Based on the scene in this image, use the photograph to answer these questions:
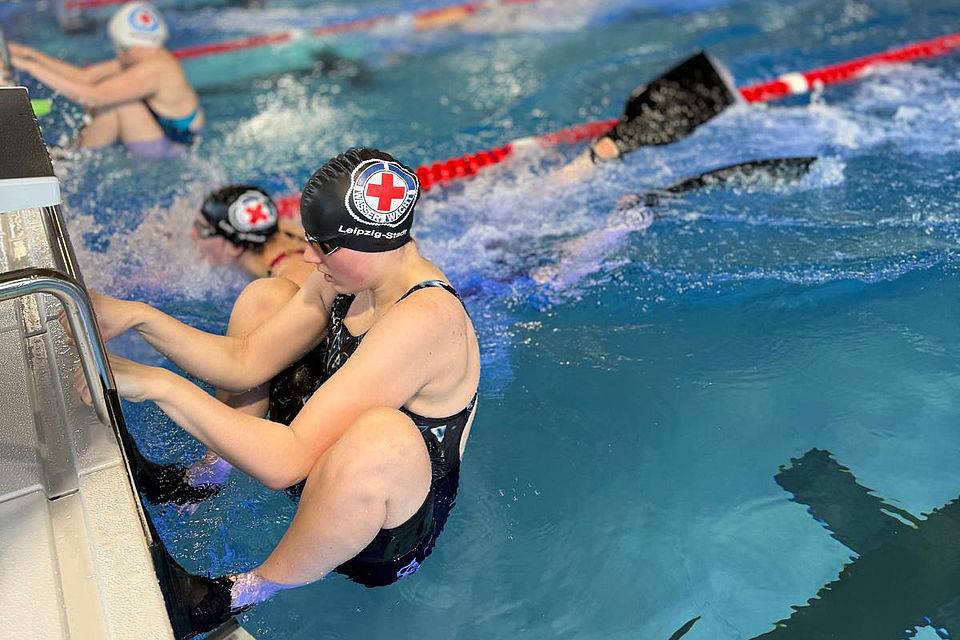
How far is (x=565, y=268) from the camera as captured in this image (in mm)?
3764

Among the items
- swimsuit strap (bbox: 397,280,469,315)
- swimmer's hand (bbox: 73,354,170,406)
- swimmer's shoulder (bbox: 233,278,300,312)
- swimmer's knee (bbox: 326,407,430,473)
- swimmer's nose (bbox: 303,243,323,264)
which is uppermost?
swimmer's nose (bbox: 303,243,323,264)

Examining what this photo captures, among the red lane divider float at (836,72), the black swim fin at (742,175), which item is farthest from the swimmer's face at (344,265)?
the red lane divider float at (836,72)

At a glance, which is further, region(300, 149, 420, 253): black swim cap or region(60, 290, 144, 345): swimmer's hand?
region(60, 290, 144, 345): swimmer's hand

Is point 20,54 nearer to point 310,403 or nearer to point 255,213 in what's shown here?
point 255,213

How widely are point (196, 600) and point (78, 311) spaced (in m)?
0.71

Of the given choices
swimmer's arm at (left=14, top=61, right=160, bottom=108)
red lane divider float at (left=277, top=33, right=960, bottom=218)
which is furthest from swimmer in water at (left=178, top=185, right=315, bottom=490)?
swimmer's arm at (left=14, top=61, right=160, bottom=108)

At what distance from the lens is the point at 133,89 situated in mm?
4930

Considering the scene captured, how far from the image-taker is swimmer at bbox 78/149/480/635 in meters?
1.87

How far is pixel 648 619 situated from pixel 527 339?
1.30 metres

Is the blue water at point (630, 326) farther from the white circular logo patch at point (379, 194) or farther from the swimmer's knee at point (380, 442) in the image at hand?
the white circular logo patch at point (379, 194)

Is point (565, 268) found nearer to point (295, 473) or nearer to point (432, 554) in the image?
point (432, 554)

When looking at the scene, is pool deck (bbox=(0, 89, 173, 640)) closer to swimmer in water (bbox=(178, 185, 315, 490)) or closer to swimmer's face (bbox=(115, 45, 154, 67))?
swimmer in water (bbox=(178, 185, 315, 490))


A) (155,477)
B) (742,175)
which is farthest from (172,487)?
(742,175)

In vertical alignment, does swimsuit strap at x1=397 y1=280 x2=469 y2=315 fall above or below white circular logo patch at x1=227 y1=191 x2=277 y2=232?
above
